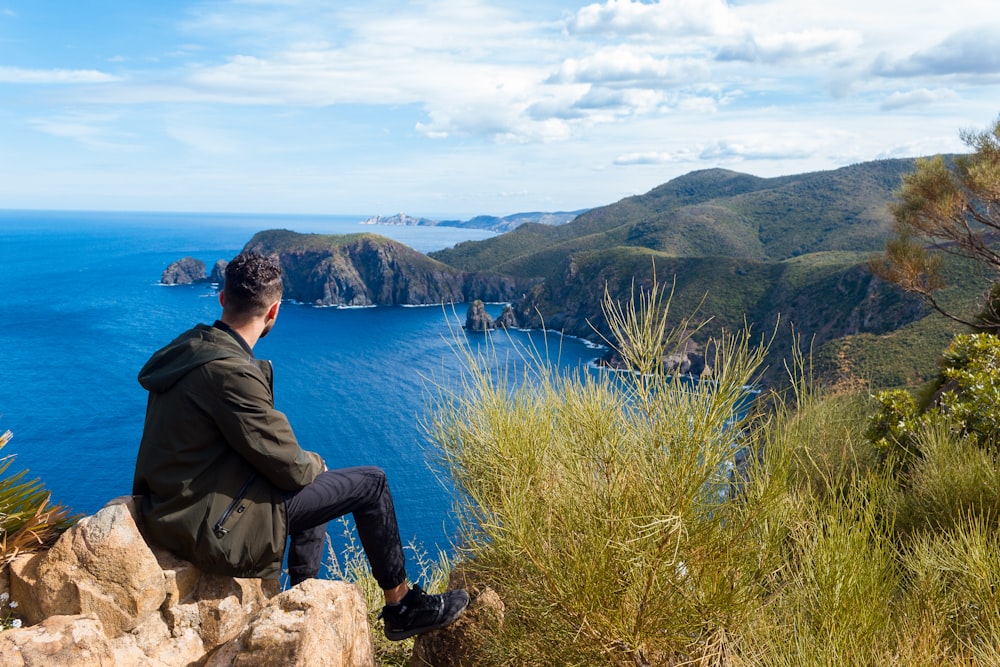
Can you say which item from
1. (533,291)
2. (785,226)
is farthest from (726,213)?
(533,291)

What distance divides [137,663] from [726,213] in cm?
12728

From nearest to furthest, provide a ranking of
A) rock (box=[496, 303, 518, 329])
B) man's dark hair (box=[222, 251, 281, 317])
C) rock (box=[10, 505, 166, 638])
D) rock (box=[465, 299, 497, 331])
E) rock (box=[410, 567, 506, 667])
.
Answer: rock (box=[10, 505, 166, 638]), man's dark hair (box=[222, 251, 281, 317]), rock (box=[410, 567, 506, 667]), rock (box=[465, 299, 497, 331]), rock (box=[496, 303, 518, 329])

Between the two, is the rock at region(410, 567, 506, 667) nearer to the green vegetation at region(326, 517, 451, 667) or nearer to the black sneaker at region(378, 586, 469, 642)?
the black sneaker at region(378, 586, 469, 642)

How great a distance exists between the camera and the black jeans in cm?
295

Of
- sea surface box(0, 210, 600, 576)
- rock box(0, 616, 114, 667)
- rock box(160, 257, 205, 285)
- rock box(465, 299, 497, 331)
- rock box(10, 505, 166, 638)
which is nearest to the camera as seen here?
rock box(0, 616, 114, 667)

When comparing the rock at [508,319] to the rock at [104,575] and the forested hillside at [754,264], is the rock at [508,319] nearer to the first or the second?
the forested hillside at [754,264]

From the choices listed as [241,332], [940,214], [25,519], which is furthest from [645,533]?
[940,214]

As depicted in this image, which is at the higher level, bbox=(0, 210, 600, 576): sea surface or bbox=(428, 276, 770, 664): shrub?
bbox=(428, 276, 770, 664): shrub

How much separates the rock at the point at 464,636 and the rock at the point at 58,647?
1.57 m

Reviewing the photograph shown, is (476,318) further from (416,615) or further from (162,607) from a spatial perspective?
(162,607)

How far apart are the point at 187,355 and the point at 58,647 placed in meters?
1.10

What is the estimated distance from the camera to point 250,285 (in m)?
2.82

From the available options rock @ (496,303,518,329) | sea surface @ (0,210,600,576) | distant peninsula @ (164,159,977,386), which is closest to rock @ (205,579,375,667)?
sea surface @ (0,210,600,576)

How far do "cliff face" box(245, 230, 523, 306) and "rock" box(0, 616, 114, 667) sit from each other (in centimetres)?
10494
